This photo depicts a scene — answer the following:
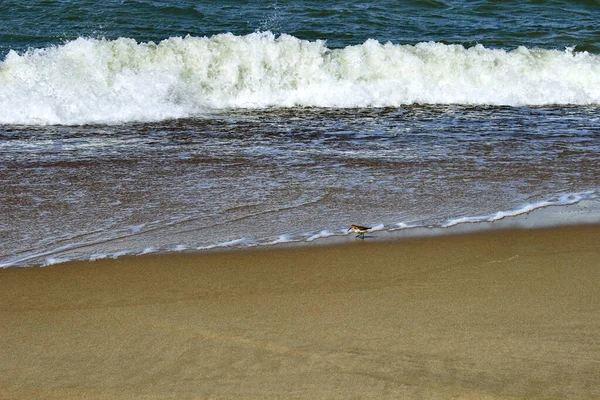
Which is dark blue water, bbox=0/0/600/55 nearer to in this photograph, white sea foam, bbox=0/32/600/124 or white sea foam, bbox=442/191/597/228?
white sea foam, bbox=0/32/600/124

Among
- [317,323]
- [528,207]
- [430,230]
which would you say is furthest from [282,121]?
[317,323]

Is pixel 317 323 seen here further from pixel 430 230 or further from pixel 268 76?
pixel 268 76

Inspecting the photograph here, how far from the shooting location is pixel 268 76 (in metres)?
10.9

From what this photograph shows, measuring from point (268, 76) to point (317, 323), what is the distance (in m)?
7.63

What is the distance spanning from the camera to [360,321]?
12.0 feet

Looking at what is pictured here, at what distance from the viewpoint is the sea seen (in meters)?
5.21

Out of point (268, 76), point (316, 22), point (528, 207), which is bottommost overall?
point (528, 207)

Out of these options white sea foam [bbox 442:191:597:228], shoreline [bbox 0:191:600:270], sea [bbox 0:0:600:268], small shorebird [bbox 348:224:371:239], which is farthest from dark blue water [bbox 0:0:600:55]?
small shorebird [bbox 348:224:371:239]

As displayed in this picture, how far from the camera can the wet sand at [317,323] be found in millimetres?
3121

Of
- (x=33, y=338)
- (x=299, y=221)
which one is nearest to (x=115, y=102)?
(x=299, y=221)

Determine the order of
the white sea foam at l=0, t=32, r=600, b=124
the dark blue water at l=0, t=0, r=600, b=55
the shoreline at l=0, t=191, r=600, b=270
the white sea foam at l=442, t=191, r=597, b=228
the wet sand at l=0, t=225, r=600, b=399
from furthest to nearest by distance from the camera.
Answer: the dark blue water at l=0, t=0, r=600, b=55 → the white sea foam at l=0, t=32, r=600, b=124 → the white sea foam at l=442, t=191, r=597, b=228 → the shoreline at l=0, t=191, r=600, b=270 → the wet sand at l=0, t=225, r=600, b=399

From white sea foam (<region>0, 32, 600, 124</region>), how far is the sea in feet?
0.10

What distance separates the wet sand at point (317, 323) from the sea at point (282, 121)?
15.5 inches

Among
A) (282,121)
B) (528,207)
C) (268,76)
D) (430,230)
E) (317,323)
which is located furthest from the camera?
(268,76)
